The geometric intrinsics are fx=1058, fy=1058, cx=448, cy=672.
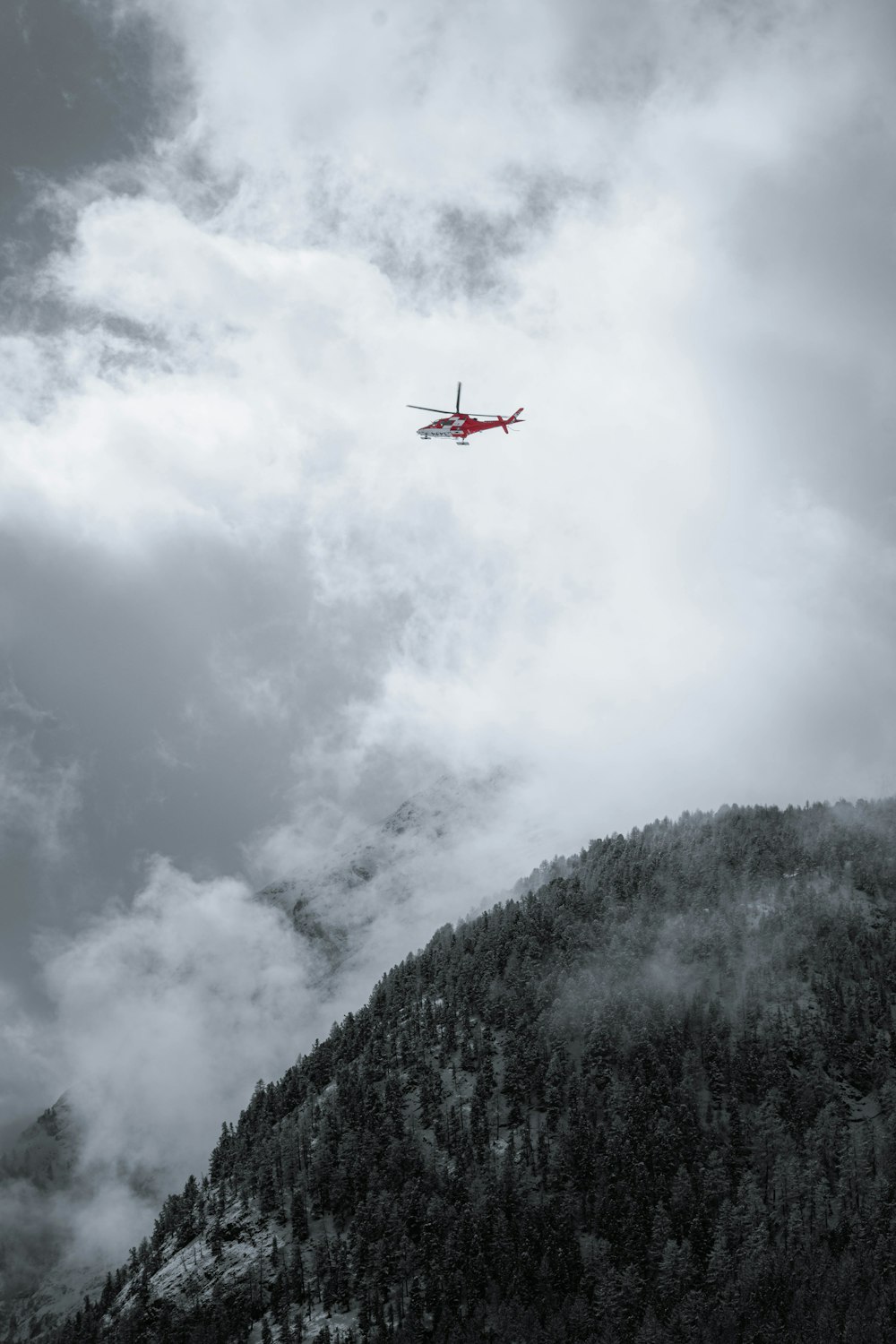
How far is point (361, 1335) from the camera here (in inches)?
7244

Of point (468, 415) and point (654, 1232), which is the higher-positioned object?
point (468, 415)

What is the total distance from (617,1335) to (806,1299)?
1246 inches

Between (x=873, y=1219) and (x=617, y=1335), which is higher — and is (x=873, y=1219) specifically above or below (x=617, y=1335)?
above

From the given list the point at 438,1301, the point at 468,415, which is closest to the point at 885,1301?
the point at 438,1301

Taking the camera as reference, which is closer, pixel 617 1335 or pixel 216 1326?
pixel 617 1335

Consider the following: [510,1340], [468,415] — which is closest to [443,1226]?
[510,1340]

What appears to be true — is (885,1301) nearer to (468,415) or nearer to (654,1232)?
(654,1232)

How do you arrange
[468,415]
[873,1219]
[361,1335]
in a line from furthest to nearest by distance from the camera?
[873,1219] < [361,1335] < [468,415]

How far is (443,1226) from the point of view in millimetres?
199375

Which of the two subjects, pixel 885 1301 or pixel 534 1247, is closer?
pixel 885 1301

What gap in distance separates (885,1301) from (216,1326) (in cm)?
11725

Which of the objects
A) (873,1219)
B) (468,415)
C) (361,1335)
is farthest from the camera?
(873,1219)

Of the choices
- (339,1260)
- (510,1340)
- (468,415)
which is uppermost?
(468,415)

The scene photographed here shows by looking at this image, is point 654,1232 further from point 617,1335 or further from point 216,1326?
point 216,1326
